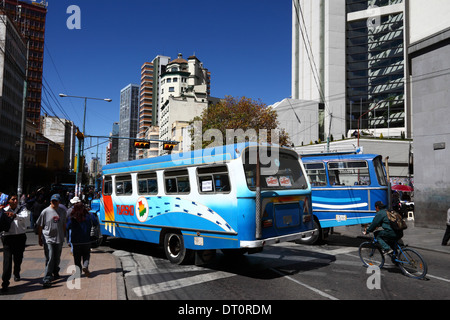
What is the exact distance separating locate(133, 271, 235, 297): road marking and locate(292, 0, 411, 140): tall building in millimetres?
61464

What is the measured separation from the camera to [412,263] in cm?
784

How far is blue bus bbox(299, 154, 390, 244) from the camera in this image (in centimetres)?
1177

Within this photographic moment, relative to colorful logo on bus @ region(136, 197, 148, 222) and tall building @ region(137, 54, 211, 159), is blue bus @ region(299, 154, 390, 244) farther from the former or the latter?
tall building @ region(137, 54, 211, 159)

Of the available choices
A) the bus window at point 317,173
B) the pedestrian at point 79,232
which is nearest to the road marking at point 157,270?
the pedestrian at point 79,232

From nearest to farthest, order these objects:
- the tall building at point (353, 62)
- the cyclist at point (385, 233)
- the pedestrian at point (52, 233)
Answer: the pedestrian at point (52, 233), the cyclist at point (385, 233), the tall building at point (353, 62)

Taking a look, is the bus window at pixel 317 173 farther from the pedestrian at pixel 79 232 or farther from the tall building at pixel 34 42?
the tall building at pixel 34 42

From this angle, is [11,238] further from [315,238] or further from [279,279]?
[315,238]

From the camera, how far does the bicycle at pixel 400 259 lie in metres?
7.71

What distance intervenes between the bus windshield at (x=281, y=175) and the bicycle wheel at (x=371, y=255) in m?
2.38

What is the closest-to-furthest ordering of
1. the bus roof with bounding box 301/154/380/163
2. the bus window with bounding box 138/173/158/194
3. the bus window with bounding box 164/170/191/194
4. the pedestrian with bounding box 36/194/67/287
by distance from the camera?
the pedestrian with bounding box 36/194/67/287, the bus window with bounding box 164/170/191/194, the bus window with bounding box 138/173/158/194, the bus roof with bounding box 301/154/380/163

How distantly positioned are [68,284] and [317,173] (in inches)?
368

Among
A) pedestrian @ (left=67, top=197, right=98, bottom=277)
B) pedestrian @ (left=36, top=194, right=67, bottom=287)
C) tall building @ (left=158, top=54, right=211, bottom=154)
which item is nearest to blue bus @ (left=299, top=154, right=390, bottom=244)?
pedestrian @ (left=67, top=197, right=98, bottom=277)
